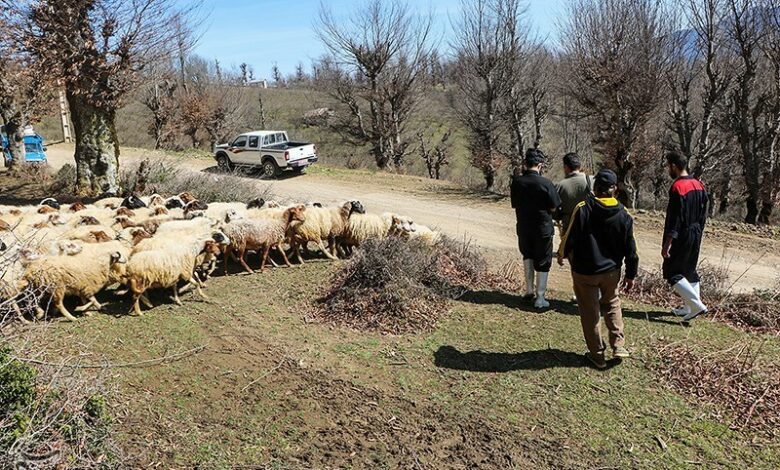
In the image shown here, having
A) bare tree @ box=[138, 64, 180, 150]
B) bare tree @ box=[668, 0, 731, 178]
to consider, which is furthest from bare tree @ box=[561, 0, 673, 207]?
bare tree @ box=[138, 64, 180, 150]

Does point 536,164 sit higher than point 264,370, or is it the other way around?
point 536,164

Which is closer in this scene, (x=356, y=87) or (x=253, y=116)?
(x=356, y=87)

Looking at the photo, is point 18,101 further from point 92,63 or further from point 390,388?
point 390,388

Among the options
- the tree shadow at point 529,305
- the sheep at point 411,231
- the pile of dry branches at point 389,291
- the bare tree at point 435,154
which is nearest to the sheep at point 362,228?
the sheep at point 411,231

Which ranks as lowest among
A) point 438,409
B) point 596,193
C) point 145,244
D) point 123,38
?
point 438,409

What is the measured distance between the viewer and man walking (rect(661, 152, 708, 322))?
6.58 m

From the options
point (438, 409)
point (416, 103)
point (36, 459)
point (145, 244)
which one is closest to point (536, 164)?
point (438, 409)

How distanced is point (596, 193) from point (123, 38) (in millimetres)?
11242

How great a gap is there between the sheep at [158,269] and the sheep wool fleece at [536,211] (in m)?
4.59

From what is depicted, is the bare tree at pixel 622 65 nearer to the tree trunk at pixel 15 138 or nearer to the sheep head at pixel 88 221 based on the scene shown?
the sheep head at pixel 88 221

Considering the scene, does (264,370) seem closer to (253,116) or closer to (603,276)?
(603,276)

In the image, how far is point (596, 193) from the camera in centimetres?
551

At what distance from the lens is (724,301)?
7.69 metres

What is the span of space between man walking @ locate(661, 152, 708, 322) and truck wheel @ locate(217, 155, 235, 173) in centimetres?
1859
